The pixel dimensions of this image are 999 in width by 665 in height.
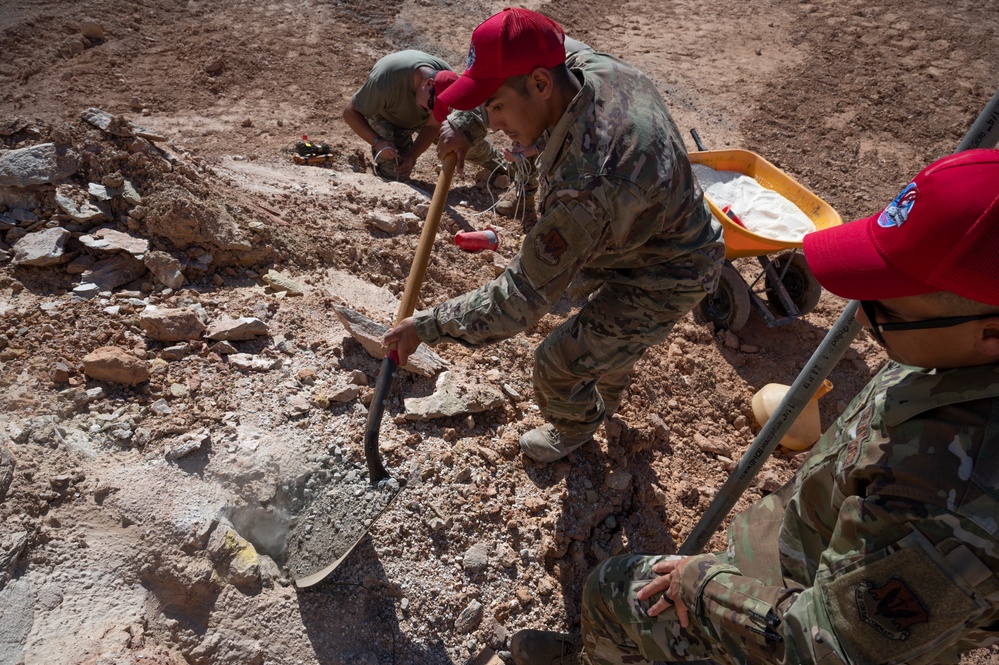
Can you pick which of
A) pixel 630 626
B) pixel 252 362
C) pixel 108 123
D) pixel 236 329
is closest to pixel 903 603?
pixel 630 626

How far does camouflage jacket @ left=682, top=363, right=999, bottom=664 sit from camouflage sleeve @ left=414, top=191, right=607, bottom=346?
37.3 inches

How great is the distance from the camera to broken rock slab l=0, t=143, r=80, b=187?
9.78ft

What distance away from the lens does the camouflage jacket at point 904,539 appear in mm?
1101

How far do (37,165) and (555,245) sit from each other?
2.66m

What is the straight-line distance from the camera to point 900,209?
1.21 m

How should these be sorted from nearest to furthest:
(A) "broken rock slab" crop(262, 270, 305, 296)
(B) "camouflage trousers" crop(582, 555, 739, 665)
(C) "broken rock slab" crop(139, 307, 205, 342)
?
(B) "camouflage trousers" crop(582, 555, 739, 665) < (C) "broken rock slab" crop(139, 307, 205, 342) < (A) "broken rock slab" crop(262, 270, 305, 296)

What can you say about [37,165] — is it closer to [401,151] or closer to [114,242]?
[114,242]

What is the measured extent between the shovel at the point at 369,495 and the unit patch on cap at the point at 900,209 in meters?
1.67

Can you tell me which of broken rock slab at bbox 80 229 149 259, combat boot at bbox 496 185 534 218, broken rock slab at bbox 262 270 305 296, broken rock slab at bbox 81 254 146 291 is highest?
broken rock slab at bbox 80 229 149 259

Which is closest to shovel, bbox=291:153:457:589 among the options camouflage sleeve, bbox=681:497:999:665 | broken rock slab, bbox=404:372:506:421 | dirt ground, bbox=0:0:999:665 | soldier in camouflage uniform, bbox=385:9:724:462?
dirt ground, bbox=0:0:999:665

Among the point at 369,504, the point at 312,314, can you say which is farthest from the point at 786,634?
the point at 312,314

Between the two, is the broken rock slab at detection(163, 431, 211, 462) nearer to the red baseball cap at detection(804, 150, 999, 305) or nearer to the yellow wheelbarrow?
the red baseball cap at detection(804, 150, 999, 305)

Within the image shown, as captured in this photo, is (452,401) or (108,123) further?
(108,123)

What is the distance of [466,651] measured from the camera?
240 cm
